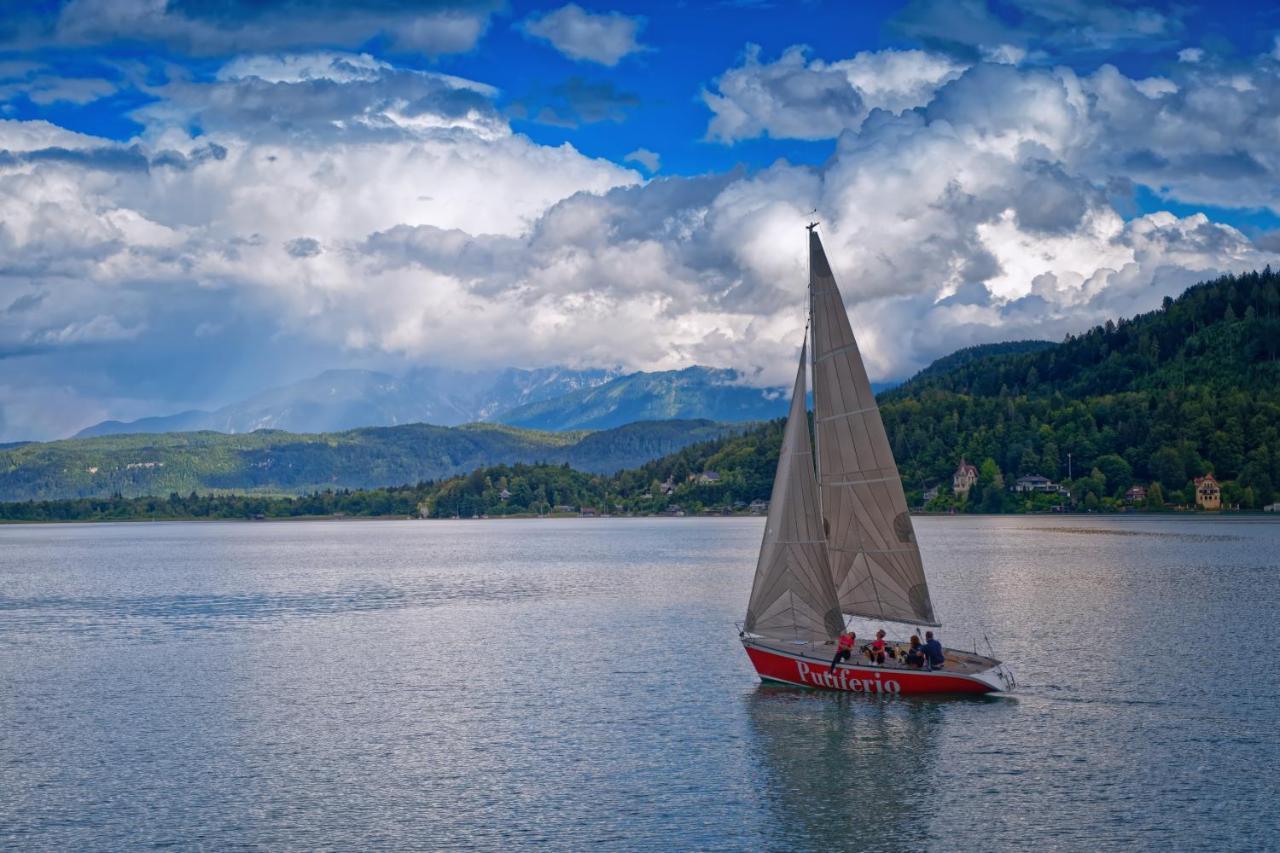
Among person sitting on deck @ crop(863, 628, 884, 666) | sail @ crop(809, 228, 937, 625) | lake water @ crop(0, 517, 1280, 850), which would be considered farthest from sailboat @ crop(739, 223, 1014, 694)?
lake water @ crop(0, 517, 1280, 850)

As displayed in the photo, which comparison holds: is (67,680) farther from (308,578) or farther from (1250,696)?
(308,578)

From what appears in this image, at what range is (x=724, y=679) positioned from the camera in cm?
7362

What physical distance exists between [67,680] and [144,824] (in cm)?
3696

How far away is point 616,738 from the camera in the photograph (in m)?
58.1

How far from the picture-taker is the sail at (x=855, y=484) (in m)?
61.5

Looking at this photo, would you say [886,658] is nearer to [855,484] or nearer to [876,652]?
[876,652]

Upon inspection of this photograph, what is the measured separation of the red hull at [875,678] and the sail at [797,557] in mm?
1452

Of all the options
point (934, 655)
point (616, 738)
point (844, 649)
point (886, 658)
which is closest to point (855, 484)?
point (844, 649)

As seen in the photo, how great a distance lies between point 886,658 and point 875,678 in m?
1.85

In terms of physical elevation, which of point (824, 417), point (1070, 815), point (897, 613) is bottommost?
point (1070, 815)

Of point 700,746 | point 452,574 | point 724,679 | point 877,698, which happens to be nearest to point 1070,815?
point 700,746

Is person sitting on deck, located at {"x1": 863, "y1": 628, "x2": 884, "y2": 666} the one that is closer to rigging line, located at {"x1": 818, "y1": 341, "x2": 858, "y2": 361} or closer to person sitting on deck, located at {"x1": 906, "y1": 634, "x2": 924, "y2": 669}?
person sitting on deck, located at {"x1": 906, "y1": 634, "x2": 924, "y2": 669}

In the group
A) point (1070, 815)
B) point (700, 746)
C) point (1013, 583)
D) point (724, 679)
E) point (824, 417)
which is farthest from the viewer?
point (1013, 583)

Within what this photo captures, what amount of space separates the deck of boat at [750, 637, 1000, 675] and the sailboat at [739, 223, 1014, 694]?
8cm
